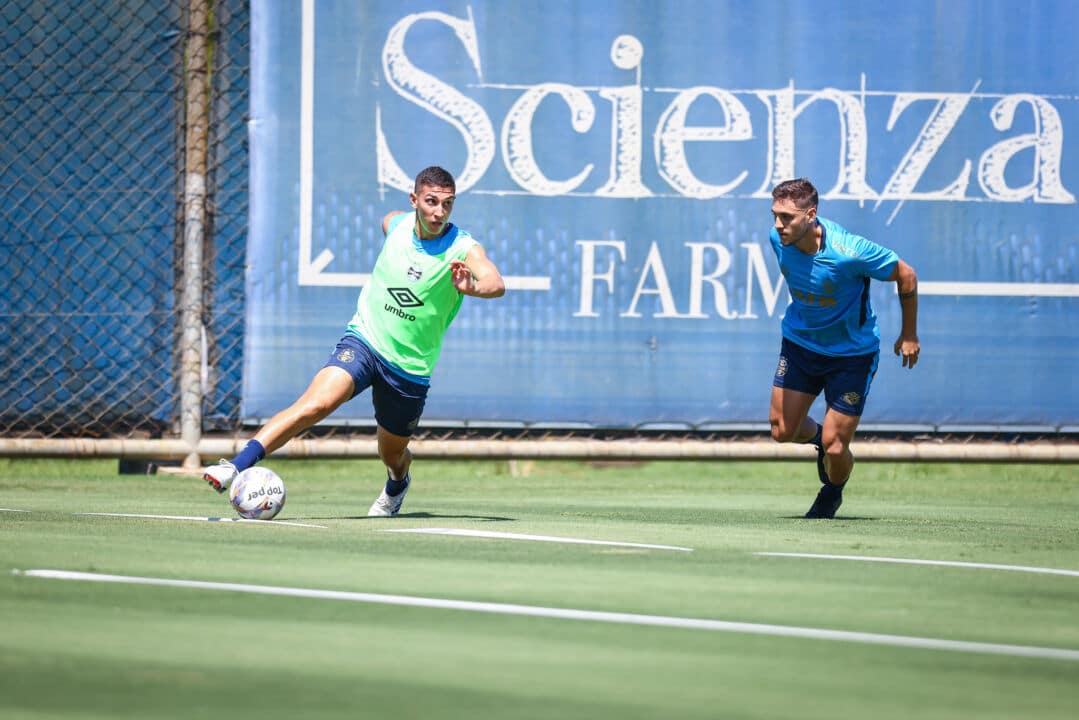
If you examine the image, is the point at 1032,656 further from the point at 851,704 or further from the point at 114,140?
the point at 114,140

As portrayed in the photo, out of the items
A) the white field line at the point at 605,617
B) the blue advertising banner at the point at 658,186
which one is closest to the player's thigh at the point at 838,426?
the blue advertising banner at the point at 658,186

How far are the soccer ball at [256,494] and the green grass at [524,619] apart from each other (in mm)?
213

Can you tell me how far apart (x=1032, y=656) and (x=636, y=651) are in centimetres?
94

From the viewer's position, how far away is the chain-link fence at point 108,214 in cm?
1162

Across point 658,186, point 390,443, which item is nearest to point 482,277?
point 390,443

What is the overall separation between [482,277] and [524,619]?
372cm

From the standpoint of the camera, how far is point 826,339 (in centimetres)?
882

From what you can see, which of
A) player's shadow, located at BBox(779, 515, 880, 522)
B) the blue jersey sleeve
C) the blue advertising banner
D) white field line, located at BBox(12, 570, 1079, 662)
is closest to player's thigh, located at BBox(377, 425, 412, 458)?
player's shadow, located at BBox(779, 515, 880, 522)

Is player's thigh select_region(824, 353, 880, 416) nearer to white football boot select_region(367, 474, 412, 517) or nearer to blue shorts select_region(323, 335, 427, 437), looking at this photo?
blue shorts select_region(323, 335, 427, 437)

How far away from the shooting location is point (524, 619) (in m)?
4.23

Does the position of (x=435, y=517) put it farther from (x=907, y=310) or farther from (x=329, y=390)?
(x=907, y=310)

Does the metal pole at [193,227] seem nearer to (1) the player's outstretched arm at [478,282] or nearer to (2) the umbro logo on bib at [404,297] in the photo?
(2) the umbro logo on bib at [404,297]

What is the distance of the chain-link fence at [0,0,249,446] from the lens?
11.6 metres

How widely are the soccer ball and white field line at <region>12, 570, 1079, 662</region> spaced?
2.30 metres
